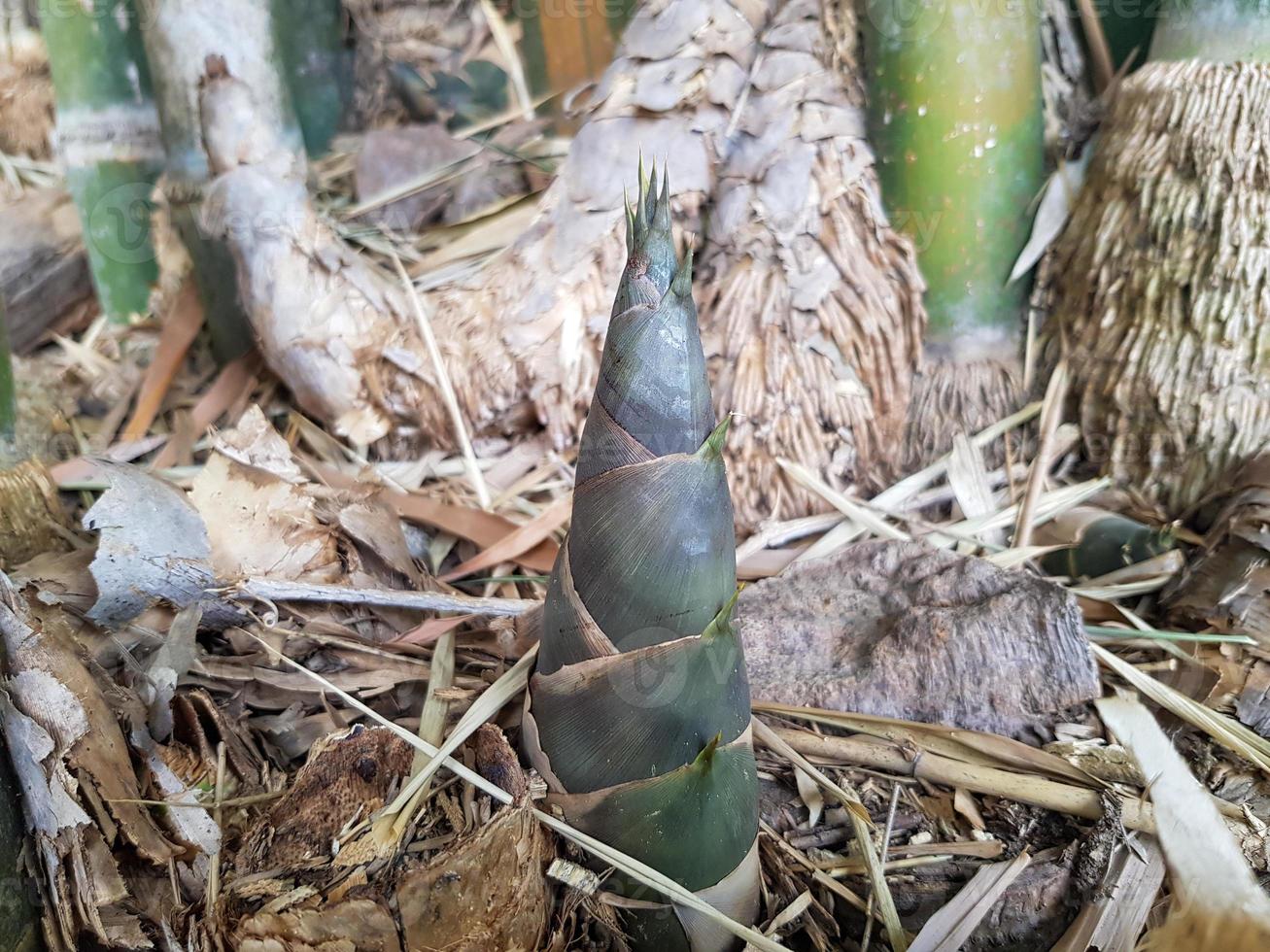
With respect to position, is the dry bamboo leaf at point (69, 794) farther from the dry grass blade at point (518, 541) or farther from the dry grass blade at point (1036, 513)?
the dry grass blade at point (1036, 513)

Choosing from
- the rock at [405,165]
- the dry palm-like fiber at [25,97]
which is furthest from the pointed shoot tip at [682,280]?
the dry palm-like fiber at [25,97]

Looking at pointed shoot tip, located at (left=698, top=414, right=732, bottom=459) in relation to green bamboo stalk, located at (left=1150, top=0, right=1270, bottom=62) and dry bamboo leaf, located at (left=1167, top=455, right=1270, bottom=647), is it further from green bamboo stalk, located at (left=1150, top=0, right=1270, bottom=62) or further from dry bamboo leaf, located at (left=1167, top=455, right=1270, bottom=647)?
green bamboo stalk, located at (left=1150, top=0, right=1270, bottom=62)

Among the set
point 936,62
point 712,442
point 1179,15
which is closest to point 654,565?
point 712,442

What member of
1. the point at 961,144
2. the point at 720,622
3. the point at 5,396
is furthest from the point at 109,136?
the point at 720,622

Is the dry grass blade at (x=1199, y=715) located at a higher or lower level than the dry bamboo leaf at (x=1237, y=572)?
lower

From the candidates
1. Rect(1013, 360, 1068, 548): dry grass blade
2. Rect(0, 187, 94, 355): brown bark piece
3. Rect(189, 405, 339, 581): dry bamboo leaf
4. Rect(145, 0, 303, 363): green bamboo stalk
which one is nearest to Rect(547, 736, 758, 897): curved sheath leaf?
Rect(189, 405, 339, 581): dry bamboo leaf

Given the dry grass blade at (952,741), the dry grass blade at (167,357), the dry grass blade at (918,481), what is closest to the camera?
the dry grass blade at (952,741)

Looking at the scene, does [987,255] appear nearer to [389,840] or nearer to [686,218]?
→ [686,218]
